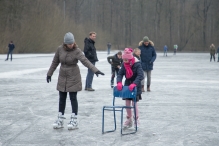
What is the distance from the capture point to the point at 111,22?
95250mm

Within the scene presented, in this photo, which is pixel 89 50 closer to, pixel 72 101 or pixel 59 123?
pixel 72 101

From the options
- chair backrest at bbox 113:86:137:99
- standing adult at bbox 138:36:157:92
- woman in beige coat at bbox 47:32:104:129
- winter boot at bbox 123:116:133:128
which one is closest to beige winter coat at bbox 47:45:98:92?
woman in beige coat at bbox 47:32:104:129

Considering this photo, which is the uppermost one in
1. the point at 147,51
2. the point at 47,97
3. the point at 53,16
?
the point at 53,16

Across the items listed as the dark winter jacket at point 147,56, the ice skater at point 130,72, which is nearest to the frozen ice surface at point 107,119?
the ice skater at point 130,72

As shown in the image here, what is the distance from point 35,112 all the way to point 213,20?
80136 millimetres

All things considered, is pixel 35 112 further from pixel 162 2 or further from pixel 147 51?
pixel 162 2

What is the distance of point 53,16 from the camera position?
6084 centimetres

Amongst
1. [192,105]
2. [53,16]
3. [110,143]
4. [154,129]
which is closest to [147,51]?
[192,105]

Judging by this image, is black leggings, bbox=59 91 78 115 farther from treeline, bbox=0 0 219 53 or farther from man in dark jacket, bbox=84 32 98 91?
treeline, bbox=0 0 219 53

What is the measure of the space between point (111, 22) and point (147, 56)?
83.6 meters

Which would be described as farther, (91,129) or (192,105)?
(192,105)

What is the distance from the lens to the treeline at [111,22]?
55.2 metres

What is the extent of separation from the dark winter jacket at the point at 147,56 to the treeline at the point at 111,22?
37.3 meters

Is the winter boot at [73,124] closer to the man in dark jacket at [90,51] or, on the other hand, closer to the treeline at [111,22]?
the man in dark jacket at [90,51]
